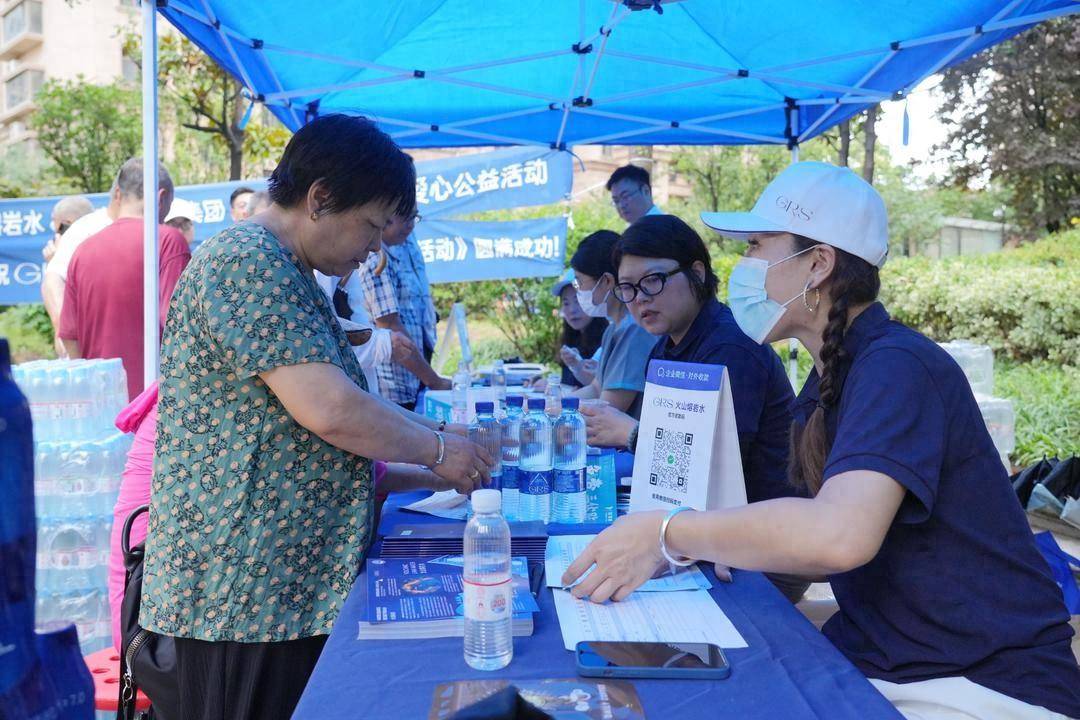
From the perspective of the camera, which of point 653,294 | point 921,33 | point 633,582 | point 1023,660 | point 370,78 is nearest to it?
point 1023,660

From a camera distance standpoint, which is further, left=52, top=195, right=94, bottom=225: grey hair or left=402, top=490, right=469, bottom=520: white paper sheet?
left=52, top=195, right=94, bottom=225: grey hair

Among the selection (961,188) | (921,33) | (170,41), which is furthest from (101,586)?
(961,188)

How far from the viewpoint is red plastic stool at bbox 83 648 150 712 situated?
2139 mm

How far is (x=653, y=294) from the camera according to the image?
2.83m

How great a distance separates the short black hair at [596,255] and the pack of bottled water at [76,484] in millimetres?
2331

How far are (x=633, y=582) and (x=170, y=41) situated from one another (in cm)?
1037

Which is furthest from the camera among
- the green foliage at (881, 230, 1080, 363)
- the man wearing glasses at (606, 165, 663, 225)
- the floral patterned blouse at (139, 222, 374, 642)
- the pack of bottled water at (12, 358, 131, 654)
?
the green foliage at (881, 230, 1080, 363)

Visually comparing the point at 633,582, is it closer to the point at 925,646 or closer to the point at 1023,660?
the point at 925,646

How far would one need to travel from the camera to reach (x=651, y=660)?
51.4 inches

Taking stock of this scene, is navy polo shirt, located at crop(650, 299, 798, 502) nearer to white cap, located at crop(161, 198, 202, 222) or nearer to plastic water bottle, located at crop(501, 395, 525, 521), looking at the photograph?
plastic water bottle, located at crop(501, 395, 525, 521)

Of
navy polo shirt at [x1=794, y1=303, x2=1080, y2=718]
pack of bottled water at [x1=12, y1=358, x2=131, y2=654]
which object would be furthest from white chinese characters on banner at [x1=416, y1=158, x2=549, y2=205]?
navy polo shirt at [x1=794, y1=303, x2=1080, y2=718]

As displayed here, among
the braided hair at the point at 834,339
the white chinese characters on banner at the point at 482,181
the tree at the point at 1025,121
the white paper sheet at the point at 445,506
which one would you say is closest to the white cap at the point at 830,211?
the braided hair at the point at 834,339

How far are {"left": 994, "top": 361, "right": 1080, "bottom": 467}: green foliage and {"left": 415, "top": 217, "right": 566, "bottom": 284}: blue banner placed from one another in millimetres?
4377

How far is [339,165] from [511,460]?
38.7 inches
